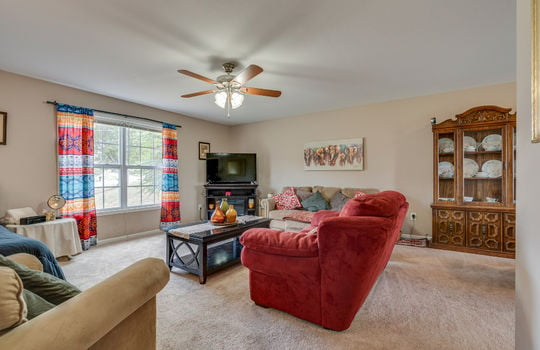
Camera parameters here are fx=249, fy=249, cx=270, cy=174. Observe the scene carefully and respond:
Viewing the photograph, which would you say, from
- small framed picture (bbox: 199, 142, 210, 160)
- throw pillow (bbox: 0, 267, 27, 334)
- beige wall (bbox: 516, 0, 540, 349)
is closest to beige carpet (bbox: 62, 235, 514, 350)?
beige wall (bbox: 516, 0, 540, 349)

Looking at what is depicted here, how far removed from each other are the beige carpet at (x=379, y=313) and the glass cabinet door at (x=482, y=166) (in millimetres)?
996

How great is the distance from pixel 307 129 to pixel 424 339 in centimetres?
413

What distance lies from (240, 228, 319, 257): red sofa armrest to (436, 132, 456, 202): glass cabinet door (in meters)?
3.04

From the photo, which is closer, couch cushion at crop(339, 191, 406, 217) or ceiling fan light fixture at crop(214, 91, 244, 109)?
couch cushion at crop(339, 191, 406, 217)

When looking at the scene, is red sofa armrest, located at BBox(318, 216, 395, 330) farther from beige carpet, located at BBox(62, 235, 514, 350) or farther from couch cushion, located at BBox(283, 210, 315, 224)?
couch cushion, located at BBox(283, 210, 315, 224)

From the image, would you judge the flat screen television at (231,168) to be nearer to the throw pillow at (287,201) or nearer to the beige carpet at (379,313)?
the throw pillow at (287,201)

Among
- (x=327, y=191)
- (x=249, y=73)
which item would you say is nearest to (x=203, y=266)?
(x=249, y=73)

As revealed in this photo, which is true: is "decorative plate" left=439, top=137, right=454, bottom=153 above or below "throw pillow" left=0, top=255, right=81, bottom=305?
above

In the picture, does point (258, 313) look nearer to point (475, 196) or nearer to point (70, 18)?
point (70, 18)

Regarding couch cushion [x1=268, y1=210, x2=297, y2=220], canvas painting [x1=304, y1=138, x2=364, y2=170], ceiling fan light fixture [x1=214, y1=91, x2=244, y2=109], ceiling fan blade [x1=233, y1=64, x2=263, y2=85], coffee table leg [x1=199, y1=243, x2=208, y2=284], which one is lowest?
coffee table leg [x1=199, y1=243, x2=208, y2=284]

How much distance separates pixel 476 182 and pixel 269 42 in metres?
3.55

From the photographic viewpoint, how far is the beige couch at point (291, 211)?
13.3 feet

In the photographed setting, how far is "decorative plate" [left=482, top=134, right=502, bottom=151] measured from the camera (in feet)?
11.2

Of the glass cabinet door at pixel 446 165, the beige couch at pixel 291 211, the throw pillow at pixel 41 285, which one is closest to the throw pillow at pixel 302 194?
the beige couch at pixel 291 211
